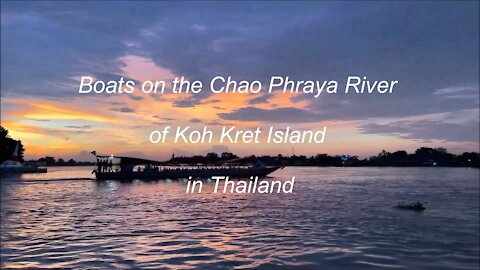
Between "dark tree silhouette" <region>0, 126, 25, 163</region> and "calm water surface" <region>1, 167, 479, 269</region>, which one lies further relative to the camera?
"dark tree silhouette" <region>0, 126, 25, 163</region>

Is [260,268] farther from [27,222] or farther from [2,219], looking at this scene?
[2,219]

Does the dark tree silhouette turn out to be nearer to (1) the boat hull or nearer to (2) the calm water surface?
(1) the boat hull

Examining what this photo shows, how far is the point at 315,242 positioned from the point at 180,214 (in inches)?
474

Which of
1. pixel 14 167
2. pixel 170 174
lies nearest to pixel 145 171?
pixel 170 174

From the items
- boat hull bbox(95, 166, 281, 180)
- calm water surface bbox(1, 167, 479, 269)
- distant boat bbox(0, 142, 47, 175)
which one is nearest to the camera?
calm water surface bbox(1, 167, 479, 269)

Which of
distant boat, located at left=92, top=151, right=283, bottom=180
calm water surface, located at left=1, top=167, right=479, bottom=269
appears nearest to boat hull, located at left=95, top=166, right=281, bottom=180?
distant boat, located at left=92, top=151, right=283, bottom=180

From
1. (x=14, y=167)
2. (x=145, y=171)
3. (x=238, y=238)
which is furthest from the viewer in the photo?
(x=14, y=167)

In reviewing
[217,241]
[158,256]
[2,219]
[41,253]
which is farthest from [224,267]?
[2,219]

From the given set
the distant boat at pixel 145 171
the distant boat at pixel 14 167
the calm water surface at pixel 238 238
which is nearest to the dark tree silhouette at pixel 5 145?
the distant boat at pixel 14 167

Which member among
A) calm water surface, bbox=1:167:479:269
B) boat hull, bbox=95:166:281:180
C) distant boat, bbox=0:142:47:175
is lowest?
distant boat, bbox=0:142:47:175

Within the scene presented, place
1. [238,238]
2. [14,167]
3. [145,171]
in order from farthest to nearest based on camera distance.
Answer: [14,167]
[145,171]
[238,238]

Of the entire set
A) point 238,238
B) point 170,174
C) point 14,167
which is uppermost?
point 238,238

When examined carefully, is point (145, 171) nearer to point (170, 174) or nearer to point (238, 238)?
point (170, 174)

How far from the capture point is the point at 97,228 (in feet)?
67.6
